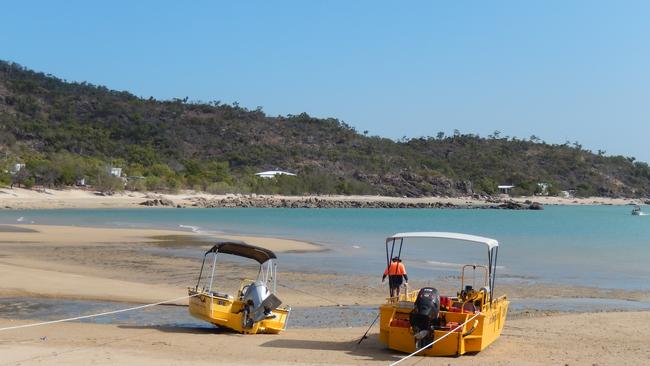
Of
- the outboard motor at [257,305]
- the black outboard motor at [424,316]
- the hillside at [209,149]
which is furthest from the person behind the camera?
the hillside at [209,149]

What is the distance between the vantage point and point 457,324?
1323 cm

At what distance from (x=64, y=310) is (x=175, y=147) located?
5485 inches

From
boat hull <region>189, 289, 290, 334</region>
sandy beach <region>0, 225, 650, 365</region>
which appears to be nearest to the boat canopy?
boat hull <region>189, 289, 290, 334</region>

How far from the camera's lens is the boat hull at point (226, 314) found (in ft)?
49.3

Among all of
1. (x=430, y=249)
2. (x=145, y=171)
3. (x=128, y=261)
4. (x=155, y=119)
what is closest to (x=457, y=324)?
(x=128, y=261)

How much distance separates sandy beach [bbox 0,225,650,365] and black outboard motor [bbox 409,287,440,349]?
42cm

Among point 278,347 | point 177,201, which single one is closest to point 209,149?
point 177,201

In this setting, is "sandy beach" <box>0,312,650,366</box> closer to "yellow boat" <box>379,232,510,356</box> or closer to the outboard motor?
"yellow boat" <box>379,232,510,356</box>

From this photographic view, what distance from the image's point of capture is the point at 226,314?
15.1m

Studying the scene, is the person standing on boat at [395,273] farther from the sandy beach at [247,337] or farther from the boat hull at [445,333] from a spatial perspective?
the boat hull at [445,333]

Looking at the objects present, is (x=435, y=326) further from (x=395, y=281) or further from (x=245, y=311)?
(x=245, y=311)

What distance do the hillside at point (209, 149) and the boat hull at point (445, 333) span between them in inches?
3510

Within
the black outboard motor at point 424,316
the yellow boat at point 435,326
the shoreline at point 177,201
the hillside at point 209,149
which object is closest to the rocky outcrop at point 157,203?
the shoreline at point 177,201

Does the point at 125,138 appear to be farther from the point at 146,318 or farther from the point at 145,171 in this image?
the point at 146,318
